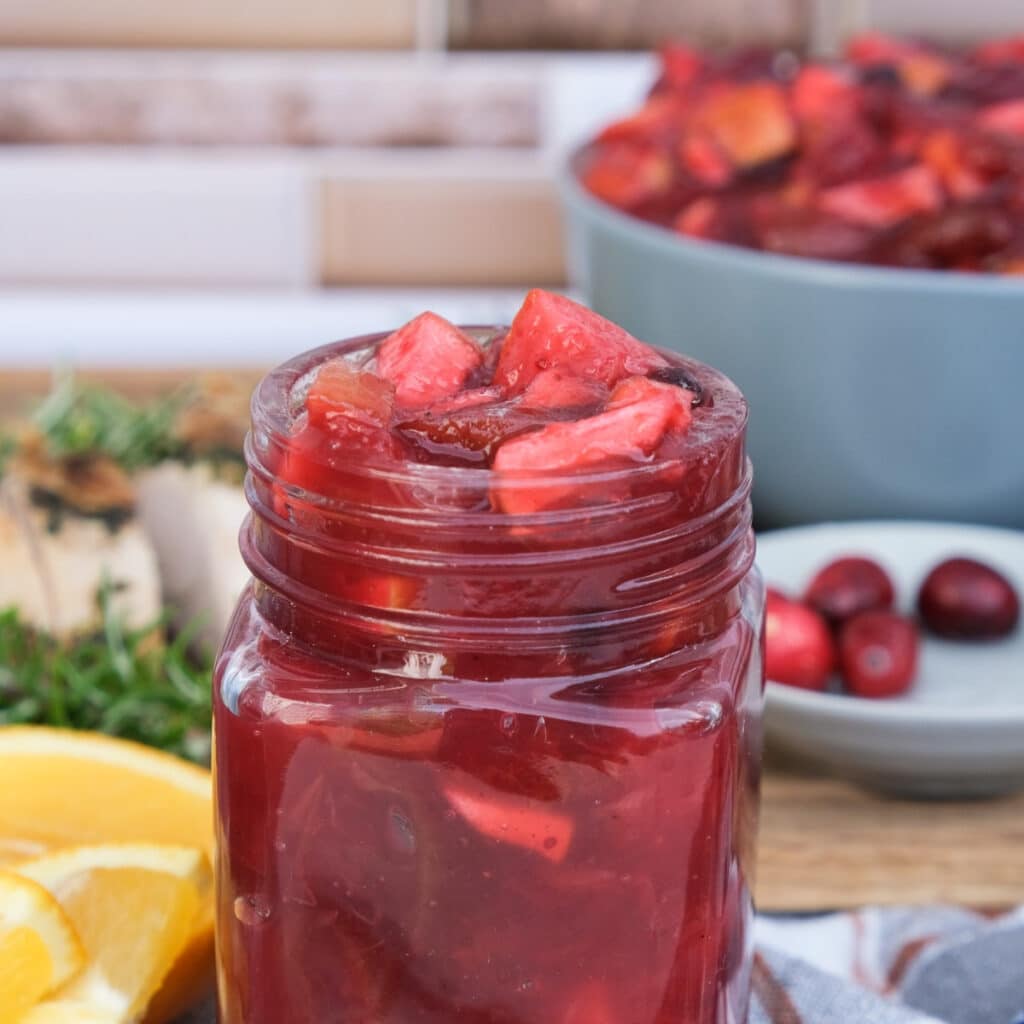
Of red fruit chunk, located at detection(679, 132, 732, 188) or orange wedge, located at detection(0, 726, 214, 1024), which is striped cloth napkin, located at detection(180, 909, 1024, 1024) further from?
red fruit chunk, located at detection(679, 132, 732, 188)

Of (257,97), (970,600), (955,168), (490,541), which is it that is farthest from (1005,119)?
(257,97)

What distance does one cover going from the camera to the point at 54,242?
7.26 ft

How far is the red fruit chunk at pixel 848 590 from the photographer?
0.95 meters

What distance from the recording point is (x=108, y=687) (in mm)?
923

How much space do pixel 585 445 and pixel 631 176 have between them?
2.60 ft

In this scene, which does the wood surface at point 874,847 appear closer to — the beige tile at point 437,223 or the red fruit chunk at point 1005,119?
the red fruit chunk at point 1005,119

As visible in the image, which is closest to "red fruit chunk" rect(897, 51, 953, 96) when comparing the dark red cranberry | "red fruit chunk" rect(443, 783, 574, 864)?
the dark red cranberry

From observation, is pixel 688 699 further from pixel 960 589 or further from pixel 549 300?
pixel 960 589

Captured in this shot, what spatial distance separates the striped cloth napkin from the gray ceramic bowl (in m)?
0.40

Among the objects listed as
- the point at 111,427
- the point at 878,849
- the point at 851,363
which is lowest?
the point at 878,849

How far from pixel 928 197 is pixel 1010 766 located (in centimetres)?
45

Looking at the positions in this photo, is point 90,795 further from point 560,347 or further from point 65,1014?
point 560,347

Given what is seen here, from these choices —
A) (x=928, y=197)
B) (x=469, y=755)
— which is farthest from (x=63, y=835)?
(x=928, y=197)

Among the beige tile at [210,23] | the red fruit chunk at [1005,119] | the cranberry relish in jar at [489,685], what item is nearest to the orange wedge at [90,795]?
the cranberry relish in jar at [489,685]
